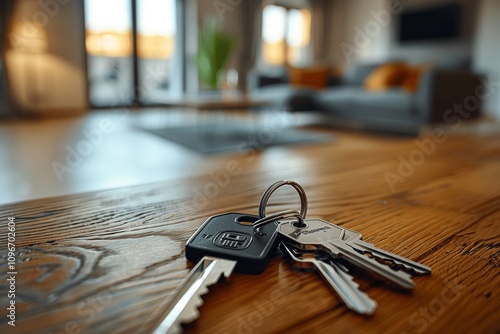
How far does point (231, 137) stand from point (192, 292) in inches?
129

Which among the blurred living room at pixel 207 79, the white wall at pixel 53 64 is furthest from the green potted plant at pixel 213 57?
the white wall at pixel 53 64

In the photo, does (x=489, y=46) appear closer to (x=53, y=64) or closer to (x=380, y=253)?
(x=53, y=64)

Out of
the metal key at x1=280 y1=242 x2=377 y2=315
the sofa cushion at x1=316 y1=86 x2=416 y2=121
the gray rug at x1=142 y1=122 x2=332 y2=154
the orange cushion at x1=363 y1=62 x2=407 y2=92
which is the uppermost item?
the orange cushion at x1=363 y1=62 x2=407 y2=92

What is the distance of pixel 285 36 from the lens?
718 centimetres

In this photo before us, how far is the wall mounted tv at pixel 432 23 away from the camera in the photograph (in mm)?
5500

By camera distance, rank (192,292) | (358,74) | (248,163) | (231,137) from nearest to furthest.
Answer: (192,292), (248,163), (231,137), (358,74)

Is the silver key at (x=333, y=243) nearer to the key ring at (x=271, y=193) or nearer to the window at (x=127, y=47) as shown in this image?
the key ring at (x=271, y=193)

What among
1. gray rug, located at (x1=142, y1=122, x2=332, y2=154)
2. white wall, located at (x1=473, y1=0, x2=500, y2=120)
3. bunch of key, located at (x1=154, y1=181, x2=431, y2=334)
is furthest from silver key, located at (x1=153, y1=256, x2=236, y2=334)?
white wall, located at (x1=473, y1=0, x2=500, y2=120)

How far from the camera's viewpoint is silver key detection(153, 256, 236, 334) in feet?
0.83

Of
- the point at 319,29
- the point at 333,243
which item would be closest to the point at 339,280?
the point at 333,243

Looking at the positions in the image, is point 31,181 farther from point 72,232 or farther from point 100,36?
point 100,36

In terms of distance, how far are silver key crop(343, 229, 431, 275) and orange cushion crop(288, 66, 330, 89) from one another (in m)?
4.76

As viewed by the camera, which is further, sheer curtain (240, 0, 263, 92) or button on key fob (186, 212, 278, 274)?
sheer curtain (240, 0, 263, 92)

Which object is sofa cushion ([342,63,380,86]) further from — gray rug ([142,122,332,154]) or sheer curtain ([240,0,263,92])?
sheer curtain ([240,0,263,92])
